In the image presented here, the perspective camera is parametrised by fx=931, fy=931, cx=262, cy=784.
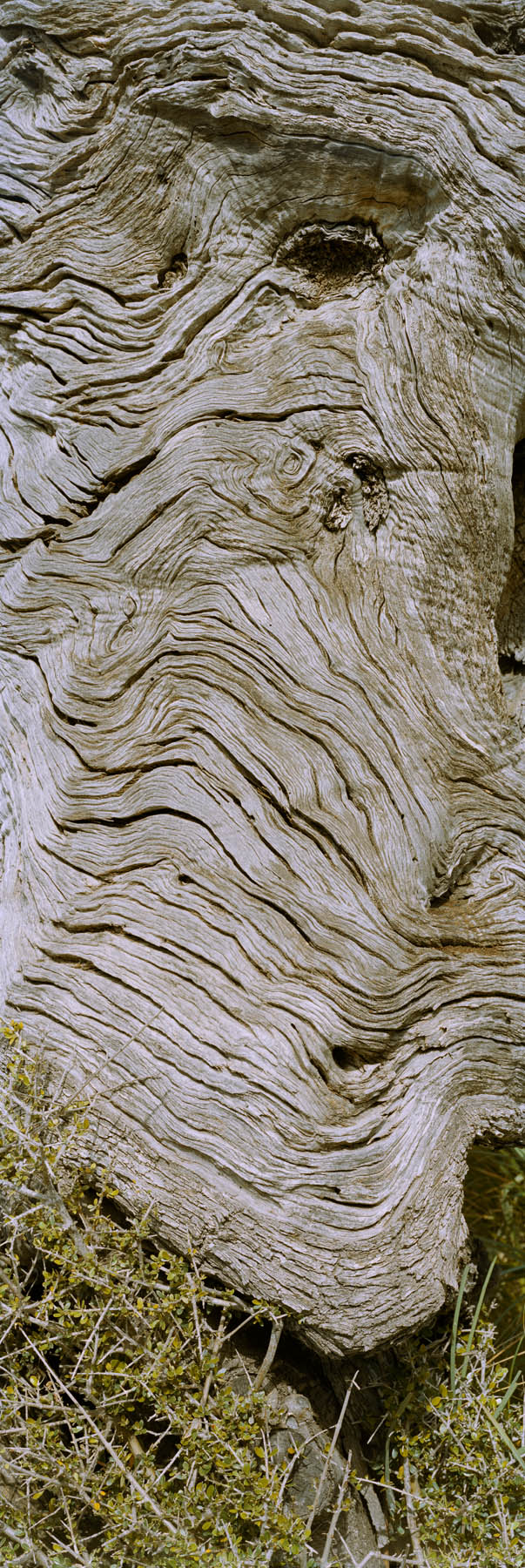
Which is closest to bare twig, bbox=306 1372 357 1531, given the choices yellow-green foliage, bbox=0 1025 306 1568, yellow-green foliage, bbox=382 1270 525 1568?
yellow-green foliage, bbox=0 1025 306 1568

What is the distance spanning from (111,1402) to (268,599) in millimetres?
2783

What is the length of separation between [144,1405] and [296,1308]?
79 centimetres

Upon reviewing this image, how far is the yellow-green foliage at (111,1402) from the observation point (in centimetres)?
275

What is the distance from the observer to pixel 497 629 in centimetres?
393

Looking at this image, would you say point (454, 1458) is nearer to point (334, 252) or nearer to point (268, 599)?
point (268, 599)

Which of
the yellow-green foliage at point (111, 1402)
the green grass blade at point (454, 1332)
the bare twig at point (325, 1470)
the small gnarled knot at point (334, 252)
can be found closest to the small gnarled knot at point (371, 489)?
the small gnarled knot at point (334, 252)

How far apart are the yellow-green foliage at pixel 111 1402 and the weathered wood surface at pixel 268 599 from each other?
0.22 meters

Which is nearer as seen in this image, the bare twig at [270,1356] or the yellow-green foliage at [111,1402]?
the yellow-green foliage at [111,1402]

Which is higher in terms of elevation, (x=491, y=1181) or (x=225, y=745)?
(x=225, y=745)

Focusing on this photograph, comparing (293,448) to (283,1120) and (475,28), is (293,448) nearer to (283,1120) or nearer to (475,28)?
(475,28)

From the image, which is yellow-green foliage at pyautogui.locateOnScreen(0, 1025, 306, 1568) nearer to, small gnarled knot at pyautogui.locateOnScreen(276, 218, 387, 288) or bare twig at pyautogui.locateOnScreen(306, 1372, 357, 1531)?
bare twig at pyautogui.locateOnScreen(306, 1372, 357, 1531)

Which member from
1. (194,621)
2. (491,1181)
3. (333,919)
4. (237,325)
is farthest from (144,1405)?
(237,325)

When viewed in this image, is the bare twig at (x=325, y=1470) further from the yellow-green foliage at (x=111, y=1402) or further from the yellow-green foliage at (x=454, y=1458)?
the yellow-green foliage at (x=454, y=1458)

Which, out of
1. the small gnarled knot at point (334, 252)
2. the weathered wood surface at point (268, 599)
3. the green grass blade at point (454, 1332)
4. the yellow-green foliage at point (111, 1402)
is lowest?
the yellow-green foliage at point (111, 1402)
